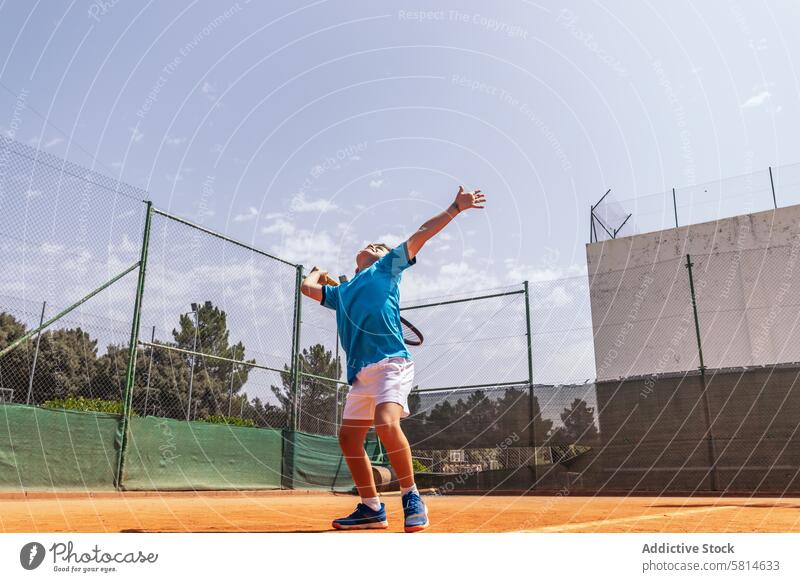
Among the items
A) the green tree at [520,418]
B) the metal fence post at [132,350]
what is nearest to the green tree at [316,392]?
the metal fence post at [132,350]

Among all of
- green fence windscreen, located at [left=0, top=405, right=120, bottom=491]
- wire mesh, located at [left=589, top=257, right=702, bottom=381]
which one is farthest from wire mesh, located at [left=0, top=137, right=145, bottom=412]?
wire mesh, located at [left=589, top=257, right=702, bottom=381]

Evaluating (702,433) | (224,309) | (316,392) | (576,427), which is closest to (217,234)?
(224,309)

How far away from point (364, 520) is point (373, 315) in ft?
3.78

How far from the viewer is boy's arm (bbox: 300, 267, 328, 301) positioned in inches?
150

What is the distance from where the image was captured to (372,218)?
7.96 m

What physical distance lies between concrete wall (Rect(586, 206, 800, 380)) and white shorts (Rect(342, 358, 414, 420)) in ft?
41.9

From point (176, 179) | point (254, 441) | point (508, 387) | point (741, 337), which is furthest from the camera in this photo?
point (741, 337)

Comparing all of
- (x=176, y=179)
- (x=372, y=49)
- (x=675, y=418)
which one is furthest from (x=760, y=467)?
(x=176, y=179)

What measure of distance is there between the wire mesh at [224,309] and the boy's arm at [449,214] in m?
6.08

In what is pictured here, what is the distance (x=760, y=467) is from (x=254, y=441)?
27.3ft

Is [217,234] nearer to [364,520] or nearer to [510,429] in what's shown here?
[510,429]

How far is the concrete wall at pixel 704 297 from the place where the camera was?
53.4 feet
